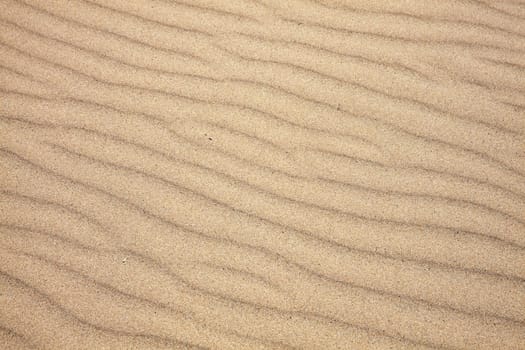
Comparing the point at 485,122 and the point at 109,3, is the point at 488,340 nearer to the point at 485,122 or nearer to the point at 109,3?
the point at 485,122

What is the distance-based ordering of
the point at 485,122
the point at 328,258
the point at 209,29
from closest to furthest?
the point at 328,258
the point at 485,122
the point at 209,29

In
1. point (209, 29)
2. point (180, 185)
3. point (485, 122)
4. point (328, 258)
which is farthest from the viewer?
point (209, 29)

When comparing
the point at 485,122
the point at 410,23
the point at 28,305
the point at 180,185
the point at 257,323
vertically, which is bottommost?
the point at 28,305

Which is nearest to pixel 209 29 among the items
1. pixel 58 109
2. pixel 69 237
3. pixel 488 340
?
pixel 58 109

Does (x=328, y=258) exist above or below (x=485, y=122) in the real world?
below

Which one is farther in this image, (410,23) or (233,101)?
(410,23)

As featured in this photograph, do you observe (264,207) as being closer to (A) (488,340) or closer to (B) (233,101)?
(B) (233,101)
